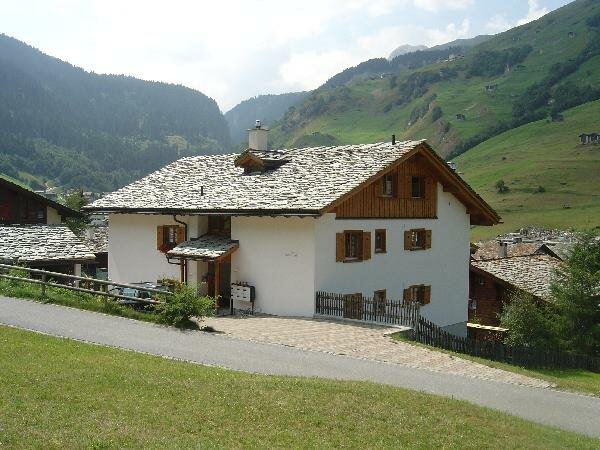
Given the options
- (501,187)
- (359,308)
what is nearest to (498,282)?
(359,308)

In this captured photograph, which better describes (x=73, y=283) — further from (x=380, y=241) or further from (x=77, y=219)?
(x=77, y=219)

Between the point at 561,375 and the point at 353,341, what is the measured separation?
9393 mm

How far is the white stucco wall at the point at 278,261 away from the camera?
2516cm

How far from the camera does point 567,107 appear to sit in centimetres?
18500

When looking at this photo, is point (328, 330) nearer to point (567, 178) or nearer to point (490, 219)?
point (490, 219)

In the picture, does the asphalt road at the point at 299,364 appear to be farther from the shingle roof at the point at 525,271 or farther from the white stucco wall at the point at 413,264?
the shingle roof at the point at 525,271

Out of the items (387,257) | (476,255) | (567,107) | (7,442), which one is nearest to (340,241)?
(387,257)

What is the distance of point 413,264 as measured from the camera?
97.6ft

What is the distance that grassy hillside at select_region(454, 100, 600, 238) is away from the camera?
376 ft

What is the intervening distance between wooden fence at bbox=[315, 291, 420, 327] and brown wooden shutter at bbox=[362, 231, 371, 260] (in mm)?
2272

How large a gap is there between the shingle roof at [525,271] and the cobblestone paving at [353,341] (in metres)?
19.4

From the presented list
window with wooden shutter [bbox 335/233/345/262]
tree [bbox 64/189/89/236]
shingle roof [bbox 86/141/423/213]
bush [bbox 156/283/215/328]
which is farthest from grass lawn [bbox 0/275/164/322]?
tree [bbox 64/189/89/236]

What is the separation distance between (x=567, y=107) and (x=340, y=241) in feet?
580

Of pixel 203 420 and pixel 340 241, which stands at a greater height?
pixel 340 241
